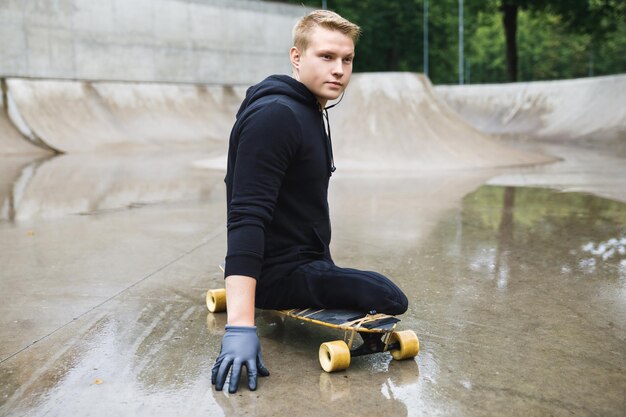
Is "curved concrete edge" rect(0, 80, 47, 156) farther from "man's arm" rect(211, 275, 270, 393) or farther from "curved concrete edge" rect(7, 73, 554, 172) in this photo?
"man's arm" rect(211, 275, 270, 393)

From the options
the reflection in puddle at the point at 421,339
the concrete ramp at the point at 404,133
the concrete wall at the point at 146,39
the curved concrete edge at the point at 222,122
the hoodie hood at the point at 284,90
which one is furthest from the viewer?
the concrete wall at the point at 146,39

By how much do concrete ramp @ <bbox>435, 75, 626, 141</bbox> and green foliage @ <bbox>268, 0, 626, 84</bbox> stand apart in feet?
23.5

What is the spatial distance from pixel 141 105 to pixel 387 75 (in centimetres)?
1140

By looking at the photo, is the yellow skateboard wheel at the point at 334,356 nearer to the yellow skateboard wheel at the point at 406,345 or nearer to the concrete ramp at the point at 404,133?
the yellow skateboard wheel at the point at 406,345

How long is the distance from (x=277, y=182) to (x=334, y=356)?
77 cm

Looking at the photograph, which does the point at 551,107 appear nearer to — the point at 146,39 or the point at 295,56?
the point at 146,39

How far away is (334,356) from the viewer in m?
2.66

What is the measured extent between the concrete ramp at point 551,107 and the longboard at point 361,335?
54.6 ft

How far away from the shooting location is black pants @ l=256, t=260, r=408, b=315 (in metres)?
2.84

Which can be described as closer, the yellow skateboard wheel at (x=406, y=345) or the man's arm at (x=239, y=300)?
the man's arm at (x=239, y=300)

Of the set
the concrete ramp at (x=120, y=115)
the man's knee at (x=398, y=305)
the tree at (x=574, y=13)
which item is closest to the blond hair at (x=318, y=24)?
the man's knee at (x=398, y=305)

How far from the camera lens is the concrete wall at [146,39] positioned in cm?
2064

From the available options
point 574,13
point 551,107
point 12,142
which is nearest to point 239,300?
point 12,142

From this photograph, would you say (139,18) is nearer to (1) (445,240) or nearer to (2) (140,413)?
(1) (445,240)
